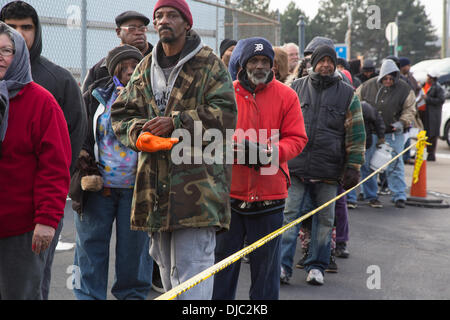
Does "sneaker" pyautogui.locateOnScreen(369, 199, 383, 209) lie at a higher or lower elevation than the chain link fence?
lower

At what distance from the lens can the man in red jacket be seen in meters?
3.88

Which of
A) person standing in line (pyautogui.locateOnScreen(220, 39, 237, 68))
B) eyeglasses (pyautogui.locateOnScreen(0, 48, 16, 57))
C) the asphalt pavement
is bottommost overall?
the asphalt pavement

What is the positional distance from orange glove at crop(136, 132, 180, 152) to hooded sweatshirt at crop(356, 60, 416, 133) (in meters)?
6.14

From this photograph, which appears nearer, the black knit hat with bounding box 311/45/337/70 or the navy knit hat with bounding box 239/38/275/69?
the navy knit hat with bounding box 239/38/275/69

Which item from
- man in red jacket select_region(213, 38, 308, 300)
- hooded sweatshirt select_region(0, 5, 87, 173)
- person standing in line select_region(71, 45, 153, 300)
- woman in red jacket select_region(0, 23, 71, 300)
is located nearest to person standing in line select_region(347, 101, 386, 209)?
man in red jacket select_region(213, 38, 308, 300)

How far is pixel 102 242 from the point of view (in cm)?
405

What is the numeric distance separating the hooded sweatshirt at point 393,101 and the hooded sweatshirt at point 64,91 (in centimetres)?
587

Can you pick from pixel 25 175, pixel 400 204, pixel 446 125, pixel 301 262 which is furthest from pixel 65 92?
pixel 446 125

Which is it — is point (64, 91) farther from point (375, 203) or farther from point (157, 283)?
point (375, 203)

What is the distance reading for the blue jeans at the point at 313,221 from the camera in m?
5.08

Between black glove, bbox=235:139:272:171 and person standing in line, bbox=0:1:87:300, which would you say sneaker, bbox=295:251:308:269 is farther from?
person standing in line, bbox=0:1:87:300

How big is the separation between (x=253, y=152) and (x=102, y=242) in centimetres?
118

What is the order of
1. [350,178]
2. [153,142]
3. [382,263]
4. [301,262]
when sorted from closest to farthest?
[153,142], [350,178], [301,262], [382,263]

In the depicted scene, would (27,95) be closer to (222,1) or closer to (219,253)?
(219,253)
